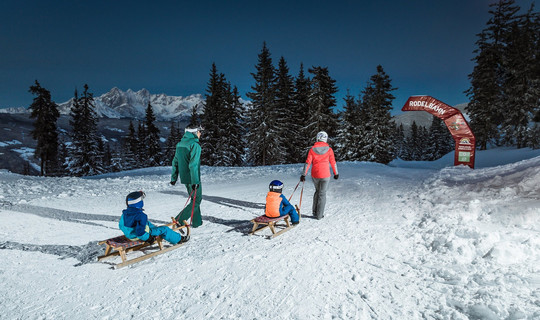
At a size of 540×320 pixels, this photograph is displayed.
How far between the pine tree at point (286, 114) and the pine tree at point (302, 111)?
342 mm

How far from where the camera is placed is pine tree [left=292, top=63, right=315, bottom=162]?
3659 cm

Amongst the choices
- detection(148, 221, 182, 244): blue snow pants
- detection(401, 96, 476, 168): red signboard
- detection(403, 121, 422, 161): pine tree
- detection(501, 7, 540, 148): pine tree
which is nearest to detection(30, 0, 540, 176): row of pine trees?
detection(501, 7, 540, 148): pine tree

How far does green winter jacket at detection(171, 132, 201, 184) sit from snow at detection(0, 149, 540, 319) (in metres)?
1.31

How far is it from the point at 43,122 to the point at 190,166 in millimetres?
40649

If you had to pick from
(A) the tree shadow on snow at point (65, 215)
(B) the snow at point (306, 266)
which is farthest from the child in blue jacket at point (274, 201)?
(A) the tree shadow on snow at point (65, 215)

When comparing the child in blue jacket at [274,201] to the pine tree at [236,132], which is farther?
the pine tree at [236,132]

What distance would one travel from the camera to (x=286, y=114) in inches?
1423

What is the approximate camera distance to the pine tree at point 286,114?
35.3 m

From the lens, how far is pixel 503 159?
22.3 metres

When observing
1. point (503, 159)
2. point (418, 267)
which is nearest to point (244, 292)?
point (418, 267)

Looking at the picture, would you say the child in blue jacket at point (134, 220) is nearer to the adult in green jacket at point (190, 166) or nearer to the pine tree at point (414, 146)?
the adult in green jacket at point (190, 166)

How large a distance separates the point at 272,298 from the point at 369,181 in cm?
1053

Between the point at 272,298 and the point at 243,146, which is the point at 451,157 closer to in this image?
the point at 243,146

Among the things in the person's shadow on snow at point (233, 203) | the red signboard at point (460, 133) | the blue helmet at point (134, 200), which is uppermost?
the red signboard at point (460, 133)
